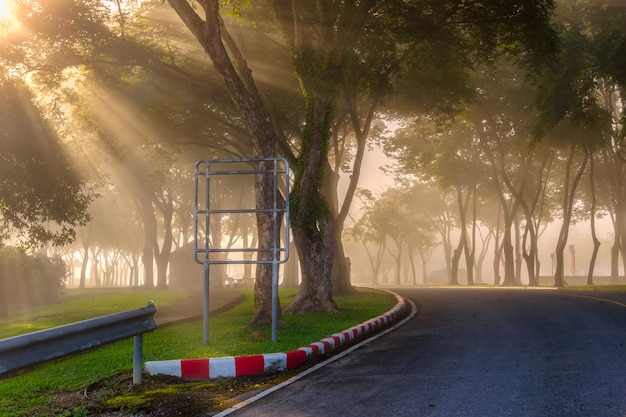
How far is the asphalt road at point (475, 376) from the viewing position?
6.54 m

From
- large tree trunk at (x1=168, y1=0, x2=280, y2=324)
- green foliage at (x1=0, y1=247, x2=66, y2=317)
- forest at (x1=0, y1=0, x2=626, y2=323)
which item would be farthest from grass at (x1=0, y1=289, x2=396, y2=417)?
green foliage at (x1=0, y1=247, x2=66, y2=317)

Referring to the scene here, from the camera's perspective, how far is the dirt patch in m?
7.06

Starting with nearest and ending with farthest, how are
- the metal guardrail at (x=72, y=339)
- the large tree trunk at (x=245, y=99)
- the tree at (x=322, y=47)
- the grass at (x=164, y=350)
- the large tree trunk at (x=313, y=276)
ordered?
the metal guardrail at (x=72, y=339) < the grass at (x=164, y=350) < the large tree trunk at (x=245, y=99) < the tree at (x=322, y=47) < the large tree trunk at (x=313, y=276)

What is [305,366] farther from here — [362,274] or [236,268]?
[236,268]

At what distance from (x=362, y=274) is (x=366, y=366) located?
4470 inches

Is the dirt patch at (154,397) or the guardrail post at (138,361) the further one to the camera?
the guardrail post at (138,361)

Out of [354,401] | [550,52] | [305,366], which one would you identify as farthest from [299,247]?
[354,401]

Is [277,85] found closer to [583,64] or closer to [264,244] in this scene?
[264,244]

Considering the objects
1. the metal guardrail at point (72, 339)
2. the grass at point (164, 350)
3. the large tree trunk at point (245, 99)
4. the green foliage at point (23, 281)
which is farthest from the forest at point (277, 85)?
the metal guardrail at point (72, 339)

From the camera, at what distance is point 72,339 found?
6.90 meters

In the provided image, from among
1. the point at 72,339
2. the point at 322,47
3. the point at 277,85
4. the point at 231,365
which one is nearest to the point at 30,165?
the point at 277,85

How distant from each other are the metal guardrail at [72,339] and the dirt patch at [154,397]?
43cm

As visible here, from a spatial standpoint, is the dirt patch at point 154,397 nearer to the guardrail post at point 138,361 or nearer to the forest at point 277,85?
the guardrail post at point 138,361

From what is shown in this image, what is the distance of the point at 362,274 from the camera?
12225 cm
